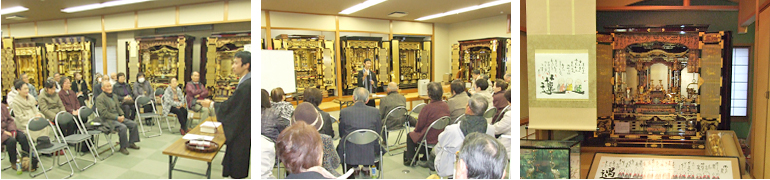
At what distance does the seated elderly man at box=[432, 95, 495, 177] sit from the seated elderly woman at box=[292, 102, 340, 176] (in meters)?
0.67

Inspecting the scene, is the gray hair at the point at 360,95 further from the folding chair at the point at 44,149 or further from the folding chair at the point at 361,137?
the folding chair at the point at 44,149

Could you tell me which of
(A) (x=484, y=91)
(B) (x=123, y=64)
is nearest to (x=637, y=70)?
(A) (x=484, y=91)

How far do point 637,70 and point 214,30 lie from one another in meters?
4.22

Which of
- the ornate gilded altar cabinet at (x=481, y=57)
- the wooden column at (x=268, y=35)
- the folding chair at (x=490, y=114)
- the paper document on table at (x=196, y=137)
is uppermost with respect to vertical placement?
the wooden column at (x=268, y=35)

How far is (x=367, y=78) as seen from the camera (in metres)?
2.70

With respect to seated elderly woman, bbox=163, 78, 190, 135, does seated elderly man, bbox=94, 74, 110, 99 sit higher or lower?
higher

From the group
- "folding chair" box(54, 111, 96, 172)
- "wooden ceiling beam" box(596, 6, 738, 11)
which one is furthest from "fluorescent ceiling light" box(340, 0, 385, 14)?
"wooden ceiling beam" box(596, 6, 738, 11)

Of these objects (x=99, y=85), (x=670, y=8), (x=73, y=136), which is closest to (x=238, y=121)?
(x=99, y=85)

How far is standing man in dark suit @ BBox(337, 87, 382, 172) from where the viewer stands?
2736mm

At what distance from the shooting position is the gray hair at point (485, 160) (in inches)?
71.0

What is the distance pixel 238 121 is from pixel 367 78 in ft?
2.80


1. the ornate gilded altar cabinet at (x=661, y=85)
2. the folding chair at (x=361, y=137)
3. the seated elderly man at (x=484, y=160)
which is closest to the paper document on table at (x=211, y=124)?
the folding chair at (x=361, y=137)

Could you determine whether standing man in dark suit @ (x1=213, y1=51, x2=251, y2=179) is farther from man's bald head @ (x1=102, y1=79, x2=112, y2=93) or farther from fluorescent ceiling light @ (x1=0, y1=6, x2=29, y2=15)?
fluorescent ceiling light @ (x1=0, y1=6, x2=29, y2=15)

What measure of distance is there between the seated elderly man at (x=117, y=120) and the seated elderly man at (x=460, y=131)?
1984 millimetres
